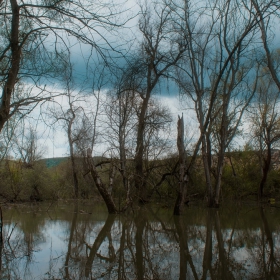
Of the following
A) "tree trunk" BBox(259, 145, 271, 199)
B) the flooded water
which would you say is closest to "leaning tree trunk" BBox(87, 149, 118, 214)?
the flooded water

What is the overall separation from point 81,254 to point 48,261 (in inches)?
28.9

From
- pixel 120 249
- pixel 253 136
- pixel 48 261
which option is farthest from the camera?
pixel 253 136

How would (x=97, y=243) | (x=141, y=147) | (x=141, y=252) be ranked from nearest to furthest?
1. (x=141, y=252)
2. (x=97, y=243)
3. (x=141, y=147)

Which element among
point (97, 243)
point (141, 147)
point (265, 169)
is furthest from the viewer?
point (265, 169)

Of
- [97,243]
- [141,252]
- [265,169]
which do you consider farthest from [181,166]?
[265,169]

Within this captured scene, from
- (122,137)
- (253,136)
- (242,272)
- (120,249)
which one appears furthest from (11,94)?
(253,136)

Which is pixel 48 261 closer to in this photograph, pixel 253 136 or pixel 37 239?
pixel 37 239

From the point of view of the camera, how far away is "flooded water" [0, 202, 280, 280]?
4.66 metres

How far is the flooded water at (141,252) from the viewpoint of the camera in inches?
184

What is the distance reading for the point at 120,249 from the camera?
20.8 ft

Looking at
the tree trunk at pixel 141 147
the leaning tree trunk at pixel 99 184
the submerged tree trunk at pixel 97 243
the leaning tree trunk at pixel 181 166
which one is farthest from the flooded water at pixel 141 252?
the tree trunk at pixel 141 147

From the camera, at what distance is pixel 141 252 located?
6070mm

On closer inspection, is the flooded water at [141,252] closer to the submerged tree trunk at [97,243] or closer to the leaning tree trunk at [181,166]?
the submerged tree trunk at [97,243]

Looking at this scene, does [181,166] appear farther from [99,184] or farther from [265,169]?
[265,169]
